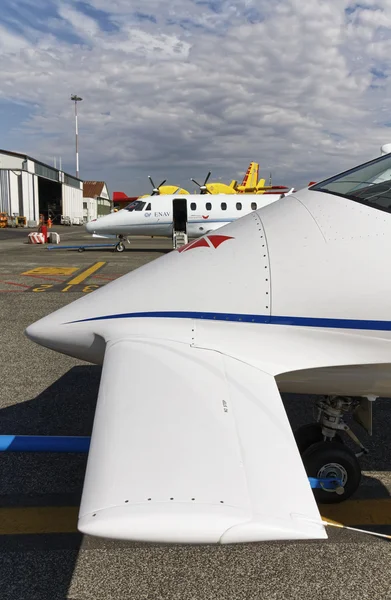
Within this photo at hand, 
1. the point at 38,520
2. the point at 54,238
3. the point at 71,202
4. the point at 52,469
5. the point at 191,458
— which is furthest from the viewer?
the point at 71,202

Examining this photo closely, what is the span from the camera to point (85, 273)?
13.7 meters

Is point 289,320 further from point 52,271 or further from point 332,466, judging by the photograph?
point 52,271

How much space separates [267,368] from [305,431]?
4.42 ft

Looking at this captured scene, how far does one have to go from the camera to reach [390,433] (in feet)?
13.5

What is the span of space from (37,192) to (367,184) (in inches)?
2332

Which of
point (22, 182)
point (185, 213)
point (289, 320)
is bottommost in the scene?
point (289, 320)

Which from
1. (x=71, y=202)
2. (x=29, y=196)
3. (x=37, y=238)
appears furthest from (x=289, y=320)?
(x=71, y=202)

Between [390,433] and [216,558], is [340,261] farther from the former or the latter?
[390,433]

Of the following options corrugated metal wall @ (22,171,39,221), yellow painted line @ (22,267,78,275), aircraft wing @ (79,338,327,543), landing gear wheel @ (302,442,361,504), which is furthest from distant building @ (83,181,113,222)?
aircraft wing @ (79,338,327,543)

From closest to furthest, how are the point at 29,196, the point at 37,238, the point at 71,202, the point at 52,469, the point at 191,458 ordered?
the point at 191,458 → the point at 52,469 → the point at 37,238 → the point at 29,196 → the point at 71,202

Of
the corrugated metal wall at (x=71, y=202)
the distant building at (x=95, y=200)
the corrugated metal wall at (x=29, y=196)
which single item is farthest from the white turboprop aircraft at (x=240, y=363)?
the distant building at (x=95, y=200)

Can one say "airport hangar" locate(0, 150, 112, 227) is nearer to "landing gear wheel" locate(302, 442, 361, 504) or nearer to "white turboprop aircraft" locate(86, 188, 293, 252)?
"white turboprop aircraft" locate(86, 188, 293, 252)

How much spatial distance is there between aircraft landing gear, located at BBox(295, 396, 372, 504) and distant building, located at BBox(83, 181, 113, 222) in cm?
8009

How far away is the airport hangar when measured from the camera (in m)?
51.6
